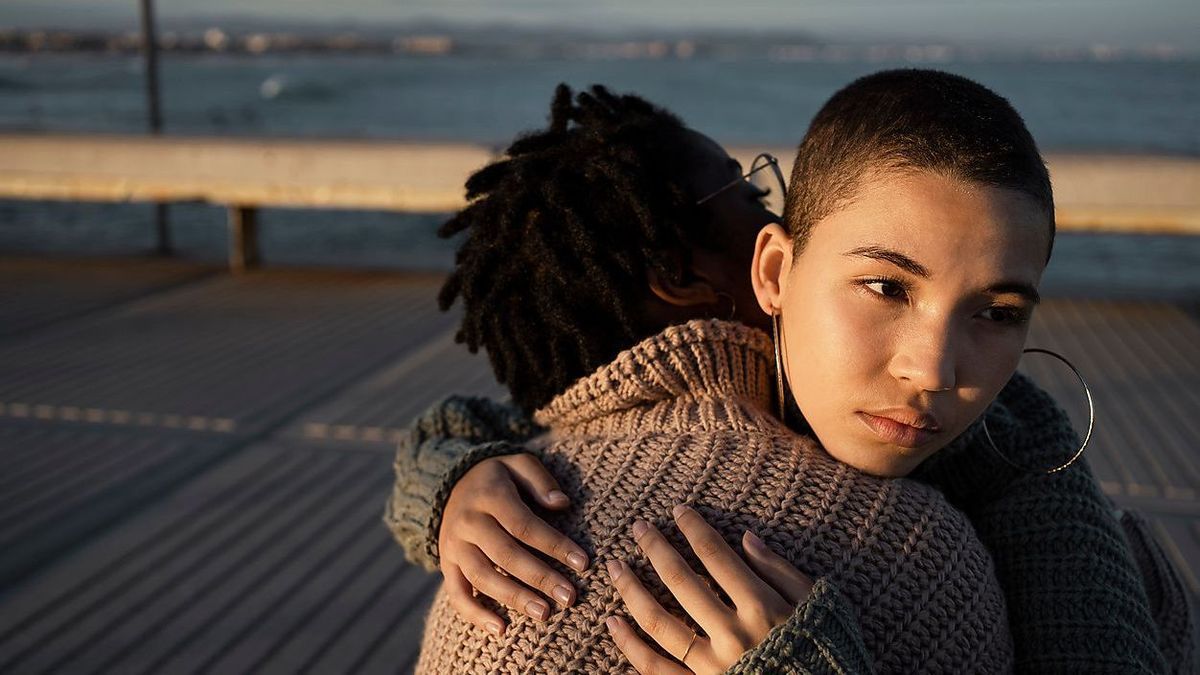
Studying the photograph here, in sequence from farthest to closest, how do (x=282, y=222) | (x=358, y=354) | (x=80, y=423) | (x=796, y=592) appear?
(x=282, y=222) < (x=358, y=354) < (x=80, y=423) < (x=796, y=592)

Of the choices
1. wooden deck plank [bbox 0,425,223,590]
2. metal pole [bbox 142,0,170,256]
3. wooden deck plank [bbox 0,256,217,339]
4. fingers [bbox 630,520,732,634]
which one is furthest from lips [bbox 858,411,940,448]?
metal pole [bbox 142,0,170,256]

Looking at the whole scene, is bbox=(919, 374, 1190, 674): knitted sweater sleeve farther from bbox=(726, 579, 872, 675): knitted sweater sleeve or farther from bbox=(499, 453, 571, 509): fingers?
bbox=(499, 453, 571, 509): fingers

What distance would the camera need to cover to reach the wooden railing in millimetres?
4496

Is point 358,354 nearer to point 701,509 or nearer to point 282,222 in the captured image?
point 701,509

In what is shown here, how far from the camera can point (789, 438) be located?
1.14m

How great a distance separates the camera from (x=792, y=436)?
115 cm

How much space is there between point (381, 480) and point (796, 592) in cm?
199

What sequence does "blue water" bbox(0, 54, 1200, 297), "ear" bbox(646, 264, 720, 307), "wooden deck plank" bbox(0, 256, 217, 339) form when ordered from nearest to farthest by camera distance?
"ear" bbox(646, 264, 720, 307)
"wooden deck plank" bbox(0, 256, 217, 339)
"blue water" bbox(0, 54, 1200, 297)

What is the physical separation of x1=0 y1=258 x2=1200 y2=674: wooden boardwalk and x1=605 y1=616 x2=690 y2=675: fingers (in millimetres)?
1134

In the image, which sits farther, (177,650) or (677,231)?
(177,650)

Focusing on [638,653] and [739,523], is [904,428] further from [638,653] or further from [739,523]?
[638,653]

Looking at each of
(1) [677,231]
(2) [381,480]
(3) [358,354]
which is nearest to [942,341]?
(1) [677,231]

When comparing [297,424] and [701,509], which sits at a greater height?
[701,509]

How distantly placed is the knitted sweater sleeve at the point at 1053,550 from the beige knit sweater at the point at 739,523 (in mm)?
86
